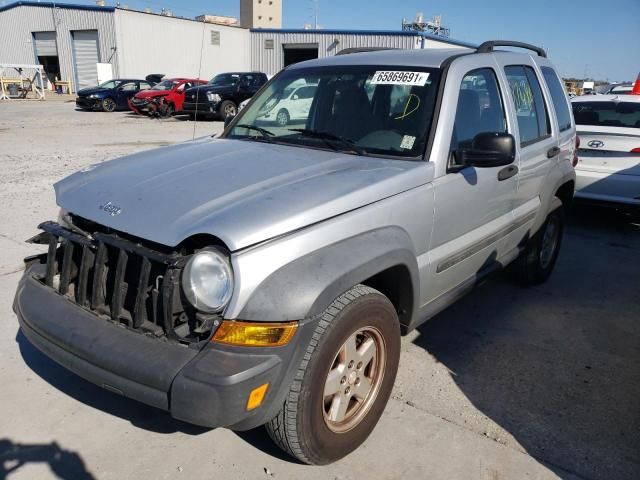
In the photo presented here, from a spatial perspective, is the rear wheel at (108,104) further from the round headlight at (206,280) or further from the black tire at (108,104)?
the round headlight at (206,280)

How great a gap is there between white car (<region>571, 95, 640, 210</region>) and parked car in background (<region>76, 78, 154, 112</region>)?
2048 cm

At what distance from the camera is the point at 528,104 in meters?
4.09

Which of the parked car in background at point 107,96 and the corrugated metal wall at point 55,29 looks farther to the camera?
the corrugated metal wall at point 55,29

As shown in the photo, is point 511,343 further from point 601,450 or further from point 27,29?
point 27,29

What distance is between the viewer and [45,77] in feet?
123

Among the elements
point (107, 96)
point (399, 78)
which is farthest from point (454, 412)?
point (107, 96)

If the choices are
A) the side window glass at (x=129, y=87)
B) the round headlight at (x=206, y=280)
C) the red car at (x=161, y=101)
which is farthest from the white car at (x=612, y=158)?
the side window glass at (x=129, y=87)

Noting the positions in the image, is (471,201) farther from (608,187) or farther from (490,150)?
(608,187)

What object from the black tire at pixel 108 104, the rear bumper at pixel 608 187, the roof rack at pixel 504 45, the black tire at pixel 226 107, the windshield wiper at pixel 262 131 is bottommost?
the black tire at pixel 108 104

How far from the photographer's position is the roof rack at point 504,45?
12.0 feet

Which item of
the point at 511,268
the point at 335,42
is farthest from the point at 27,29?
the point at 511,268

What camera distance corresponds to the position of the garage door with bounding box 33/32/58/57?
36188mm

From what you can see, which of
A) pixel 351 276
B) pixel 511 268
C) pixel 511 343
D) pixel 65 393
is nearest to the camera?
pixel 351 276

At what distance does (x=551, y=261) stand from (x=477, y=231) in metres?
2.02
